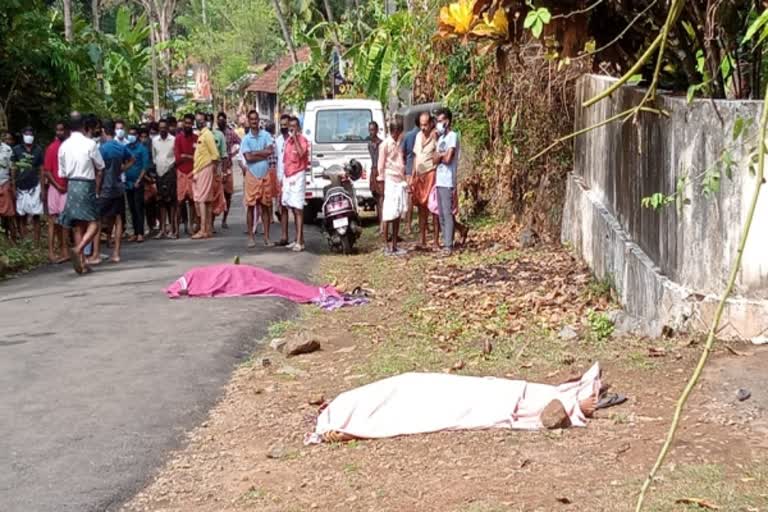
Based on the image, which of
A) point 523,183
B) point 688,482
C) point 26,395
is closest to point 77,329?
point 26,395

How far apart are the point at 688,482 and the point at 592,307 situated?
14.9 ft

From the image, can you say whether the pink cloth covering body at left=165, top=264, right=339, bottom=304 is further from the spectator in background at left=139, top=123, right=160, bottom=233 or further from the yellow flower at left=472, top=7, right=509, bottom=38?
the spectator in background at left=139, top=123, right=160, bottom=233

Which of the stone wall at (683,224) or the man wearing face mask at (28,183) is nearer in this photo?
the stone wall at (683,224)

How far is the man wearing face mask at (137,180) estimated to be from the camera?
54.5ft

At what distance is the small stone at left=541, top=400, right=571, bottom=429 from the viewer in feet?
20.3

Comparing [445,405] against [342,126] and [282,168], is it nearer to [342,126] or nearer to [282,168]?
[282,168]

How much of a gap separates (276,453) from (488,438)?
1.24 meters

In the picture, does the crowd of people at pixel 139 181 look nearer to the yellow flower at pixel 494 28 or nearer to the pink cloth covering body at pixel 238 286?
the pink cloth covering body at pixel 238 286

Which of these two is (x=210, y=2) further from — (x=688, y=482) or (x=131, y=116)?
(x=688, y=482)

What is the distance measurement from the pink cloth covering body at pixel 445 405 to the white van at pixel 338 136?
12.4m

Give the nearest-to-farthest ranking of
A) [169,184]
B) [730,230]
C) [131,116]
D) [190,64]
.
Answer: [730,230], [169,184], [131,116], [190,64]

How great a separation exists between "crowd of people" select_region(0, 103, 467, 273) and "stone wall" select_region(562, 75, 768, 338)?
437 centimetres

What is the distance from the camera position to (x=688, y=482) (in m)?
5.18

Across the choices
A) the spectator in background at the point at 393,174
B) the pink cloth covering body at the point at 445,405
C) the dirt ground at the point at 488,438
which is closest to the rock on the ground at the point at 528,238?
the spectator in background at the point at 393,174
